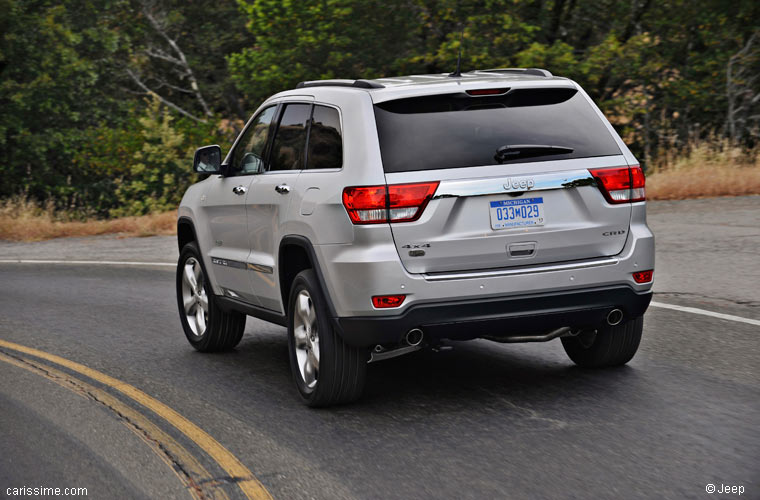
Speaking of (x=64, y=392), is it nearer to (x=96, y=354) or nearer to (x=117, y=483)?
(x=96, y=354)

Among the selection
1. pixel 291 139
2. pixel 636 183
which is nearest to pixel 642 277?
pixel 636 183

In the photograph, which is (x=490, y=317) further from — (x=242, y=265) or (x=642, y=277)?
(x=242, y=265)

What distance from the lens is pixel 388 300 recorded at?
5.52 meters

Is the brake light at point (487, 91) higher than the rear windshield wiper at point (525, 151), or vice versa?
the brake light at point (487, 91)

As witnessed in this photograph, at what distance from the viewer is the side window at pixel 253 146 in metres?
7.18

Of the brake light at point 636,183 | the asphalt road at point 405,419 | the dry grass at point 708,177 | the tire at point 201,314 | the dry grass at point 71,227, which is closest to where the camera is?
the asphalt road at point 405,419

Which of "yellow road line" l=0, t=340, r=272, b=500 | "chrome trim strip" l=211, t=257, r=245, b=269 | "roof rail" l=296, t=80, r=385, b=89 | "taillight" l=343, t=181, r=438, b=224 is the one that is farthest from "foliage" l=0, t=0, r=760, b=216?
"taillight" l=343, t=181, r=438, b=224

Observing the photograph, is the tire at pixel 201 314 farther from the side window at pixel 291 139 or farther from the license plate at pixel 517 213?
the license plate at pixel 517 213

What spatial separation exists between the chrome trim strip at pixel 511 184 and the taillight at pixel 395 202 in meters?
0.08

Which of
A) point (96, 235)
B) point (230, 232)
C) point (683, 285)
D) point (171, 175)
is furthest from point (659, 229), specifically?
point (171, 175)

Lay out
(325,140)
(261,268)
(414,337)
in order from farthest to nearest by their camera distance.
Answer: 1. (261,268)
2. (325,140)
3. (414,337)

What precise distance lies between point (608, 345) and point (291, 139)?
2478 millimetres

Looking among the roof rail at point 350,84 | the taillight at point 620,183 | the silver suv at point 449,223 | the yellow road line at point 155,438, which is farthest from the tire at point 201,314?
the taillight at point 620,183

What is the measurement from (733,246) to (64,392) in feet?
26.8
